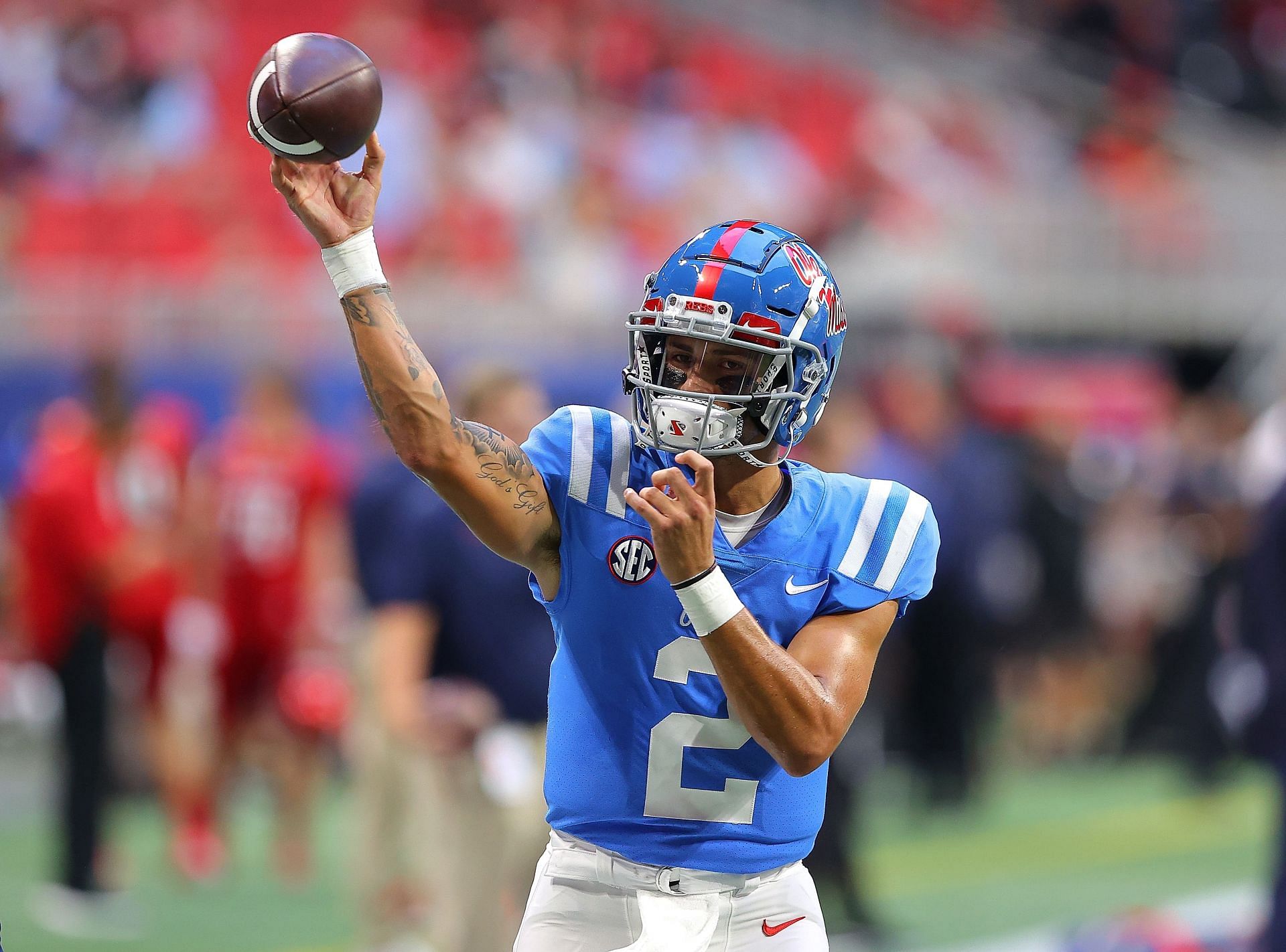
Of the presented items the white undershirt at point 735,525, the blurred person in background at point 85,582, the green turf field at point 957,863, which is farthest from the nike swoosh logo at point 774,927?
the blurred person in background at point 85,582

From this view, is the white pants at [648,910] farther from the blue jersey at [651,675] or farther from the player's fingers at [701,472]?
the player's fingers at [701,472]

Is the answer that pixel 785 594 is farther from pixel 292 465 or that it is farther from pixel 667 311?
pixel 292 465

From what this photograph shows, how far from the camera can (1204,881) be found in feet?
28.5

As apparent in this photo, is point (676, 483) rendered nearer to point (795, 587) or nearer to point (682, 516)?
point (682, 516)

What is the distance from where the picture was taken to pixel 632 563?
2998 mm

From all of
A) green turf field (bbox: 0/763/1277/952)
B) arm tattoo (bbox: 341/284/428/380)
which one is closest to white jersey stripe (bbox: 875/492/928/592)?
arm tattoo (bbox: 341/284/428/380)

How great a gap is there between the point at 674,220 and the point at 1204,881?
6.62 m

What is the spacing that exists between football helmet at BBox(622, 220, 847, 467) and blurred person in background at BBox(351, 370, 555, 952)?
2.41m

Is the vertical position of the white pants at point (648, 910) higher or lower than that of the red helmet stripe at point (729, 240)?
lower

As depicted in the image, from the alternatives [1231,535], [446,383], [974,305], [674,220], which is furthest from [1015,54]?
[446,383]

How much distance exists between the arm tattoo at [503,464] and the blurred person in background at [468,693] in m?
2.49

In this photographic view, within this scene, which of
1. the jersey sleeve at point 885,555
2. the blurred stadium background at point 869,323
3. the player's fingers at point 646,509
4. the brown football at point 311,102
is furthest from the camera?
the blurred stadium background at point 869,323

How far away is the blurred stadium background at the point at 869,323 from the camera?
29.0 feet

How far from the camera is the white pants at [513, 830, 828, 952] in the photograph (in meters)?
2.95
